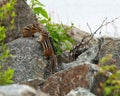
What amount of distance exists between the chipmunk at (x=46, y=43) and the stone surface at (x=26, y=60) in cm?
9

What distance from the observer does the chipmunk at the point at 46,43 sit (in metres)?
6.98

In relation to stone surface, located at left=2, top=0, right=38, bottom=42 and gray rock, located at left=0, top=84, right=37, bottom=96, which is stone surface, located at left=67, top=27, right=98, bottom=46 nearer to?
stone surface, located at left=2, top=0, right=38, bottom=42

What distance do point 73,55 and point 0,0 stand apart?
1.67m

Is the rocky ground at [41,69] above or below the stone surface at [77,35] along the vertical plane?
above

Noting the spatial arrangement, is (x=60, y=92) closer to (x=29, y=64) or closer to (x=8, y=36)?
(x=29, y=64)

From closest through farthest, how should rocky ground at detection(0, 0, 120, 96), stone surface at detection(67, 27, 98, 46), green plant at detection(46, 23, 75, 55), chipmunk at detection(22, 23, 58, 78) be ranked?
rocky ground at detection(0, 0, 120, 96) → chipmunk at detection(22, 23, 58, 78) → green plant at detection(46, 23, 75, 55) → stone surface at detection(67, 27, 98, 46)

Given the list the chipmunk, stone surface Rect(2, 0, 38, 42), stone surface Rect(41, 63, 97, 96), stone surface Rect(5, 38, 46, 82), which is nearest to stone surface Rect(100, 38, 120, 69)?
the chipmunk

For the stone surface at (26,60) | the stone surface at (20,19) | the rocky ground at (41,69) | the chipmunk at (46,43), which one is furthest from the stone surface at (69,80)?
the stone surface at (20,19)

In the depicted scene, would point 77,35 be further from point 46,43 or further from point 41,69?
point 41,69

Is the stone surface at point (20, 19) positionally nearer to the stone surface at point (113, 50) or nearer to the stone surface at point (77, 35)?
the stone surface at point (113, 50)

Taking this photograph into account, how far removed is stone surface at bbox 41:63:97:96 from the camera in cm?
529

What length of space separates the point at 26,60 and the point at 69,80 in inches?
57.8

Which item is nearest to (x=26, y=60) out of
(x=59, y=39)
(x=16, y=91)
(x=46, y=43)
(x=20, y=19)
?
(x=46, y=43)

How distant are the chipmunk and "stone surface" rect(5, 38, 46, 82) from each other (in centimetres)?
9
